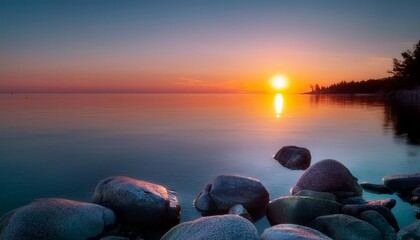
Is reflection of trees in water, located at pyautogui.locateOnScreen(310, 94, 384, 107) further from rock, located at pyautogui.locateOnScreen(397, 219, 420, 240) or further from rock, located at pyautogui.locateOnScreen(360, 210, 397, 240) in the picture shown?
rock, located at pyautogui.locateOnScreen(397, 219, 420, 240)

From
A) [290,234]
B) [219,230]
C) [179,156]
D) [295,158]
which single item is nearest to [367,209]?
[290,234]

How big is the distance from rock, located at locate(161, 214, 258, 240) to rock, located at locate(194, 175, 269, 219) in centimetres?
362

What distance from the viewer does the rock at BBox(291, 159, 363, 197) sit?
10391mm

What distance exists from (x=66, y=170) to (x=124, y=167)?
8.53ft

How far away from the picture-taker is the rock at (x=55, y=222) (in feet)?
22.7

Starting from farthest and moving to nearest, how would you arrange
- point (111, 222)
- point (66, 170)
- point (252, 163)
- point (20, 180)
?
point (252, 163), point (66, 170), point (20, 180), point (111, 222)

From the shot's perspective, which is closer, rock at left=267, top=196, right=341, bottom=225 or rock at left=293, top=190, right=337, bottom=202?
rock at left=267, top=196, right=341, bottom=225

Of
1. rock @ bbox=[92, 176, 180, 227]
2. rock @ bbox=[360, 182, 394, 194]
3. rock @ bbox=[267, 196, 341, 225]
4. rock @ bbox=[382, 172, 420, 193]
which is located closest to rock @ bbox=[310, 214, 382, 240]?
rock @ bbox=[267, 196, 341, 225]

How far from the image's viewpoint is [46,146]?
21734 mm

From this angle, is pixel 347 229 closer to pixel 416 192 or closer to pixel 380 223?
pixel 380 223

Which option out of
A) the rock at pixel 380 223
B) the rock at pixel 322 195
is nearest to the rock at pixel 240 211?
the rock at pixel 322 195

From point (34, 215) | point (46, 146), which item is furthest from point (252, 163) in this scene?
point (46, 146)

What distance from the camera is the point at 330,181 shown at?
411 inches

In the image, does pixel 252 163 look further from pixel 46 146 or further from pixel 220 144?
pixel 46 146
